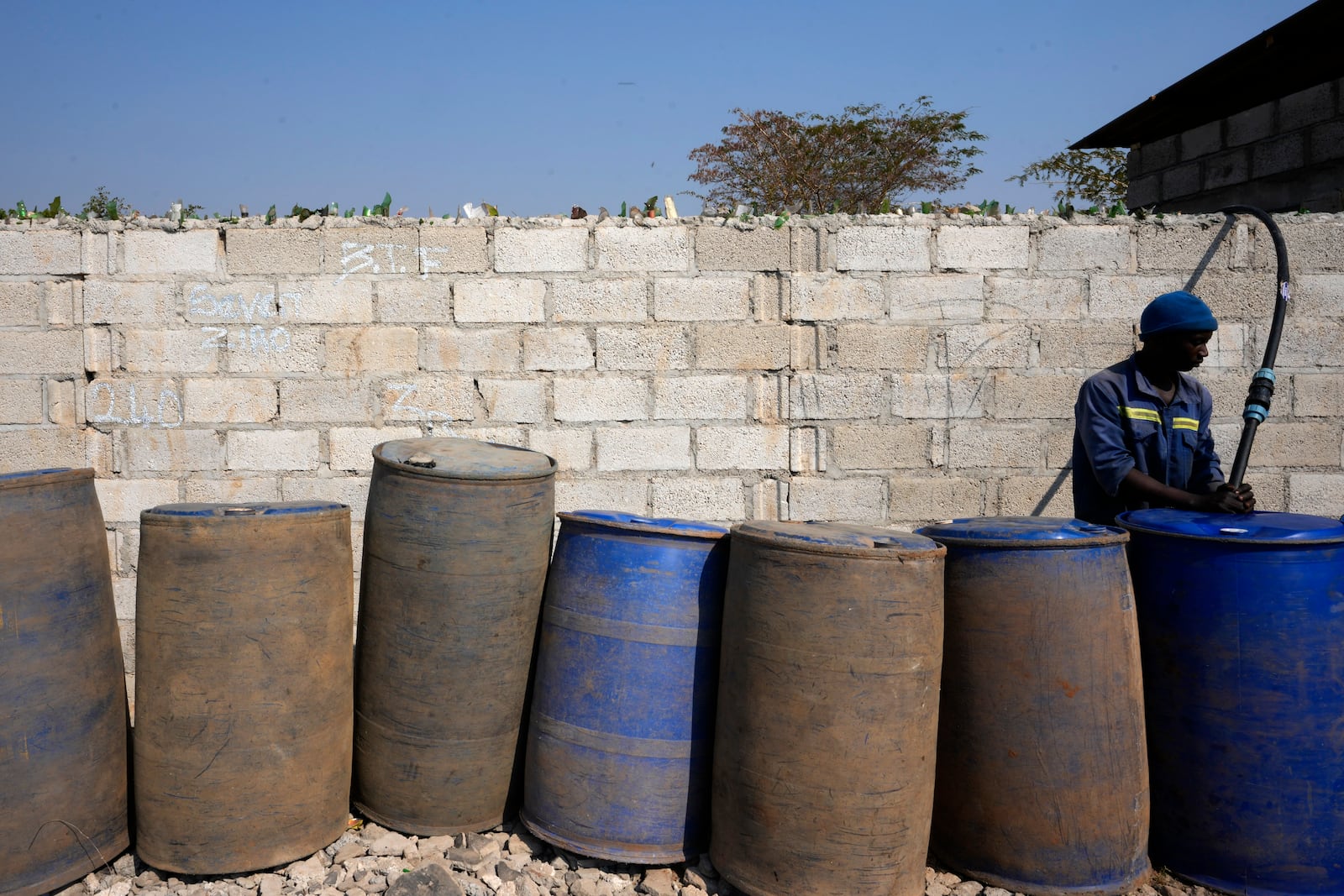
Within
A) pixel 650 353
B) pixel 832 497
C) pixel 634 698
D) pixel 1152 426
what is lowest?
pixel 634 698

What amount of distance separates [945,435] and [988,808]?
1.90m

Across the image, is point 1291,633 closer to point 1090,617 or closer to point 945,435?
point 1090,617

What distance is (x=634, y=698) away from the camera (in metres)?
2.82

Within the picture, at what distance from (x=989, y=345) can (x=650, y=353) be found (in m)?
1.58

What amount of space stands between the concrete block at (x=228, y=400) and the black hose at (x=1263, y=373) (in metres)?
3.86

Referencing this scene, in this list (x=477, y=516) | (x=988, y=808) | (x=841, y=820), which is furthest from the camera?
(x=477, y=516)

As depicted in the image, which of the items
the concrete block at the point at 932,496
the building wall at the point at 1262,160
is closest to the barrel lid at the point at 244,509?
the concrete block at the point at 932,496

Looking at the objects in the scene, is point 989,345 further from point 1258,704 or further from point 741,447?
point 1258,704

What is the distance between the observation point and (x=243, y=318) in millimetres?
4113

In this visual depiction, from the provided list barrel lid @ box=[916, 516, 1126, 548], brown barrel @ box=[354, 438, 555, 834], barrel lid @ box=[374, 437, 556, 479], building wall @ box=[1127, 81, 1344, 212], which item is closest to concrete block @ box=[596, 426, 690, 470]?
barrel lid @ box=[374, 437, 556, 479]

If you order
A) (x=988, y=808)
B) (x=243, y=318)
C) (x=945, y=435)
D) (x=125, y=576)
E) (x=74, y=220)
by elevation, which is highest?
(x=74, y=220)

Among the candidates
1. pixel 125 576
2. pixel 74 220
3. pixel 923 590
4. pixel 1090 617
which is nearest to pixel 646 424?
pixel 923 590

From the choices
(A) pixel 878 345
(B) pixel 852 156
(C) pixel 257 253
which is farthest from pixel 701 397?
(B) pixel 852 156

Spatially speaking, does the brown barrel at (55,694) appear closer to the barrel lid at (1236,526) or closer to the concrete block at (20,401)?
the concrete block at (20,401)
